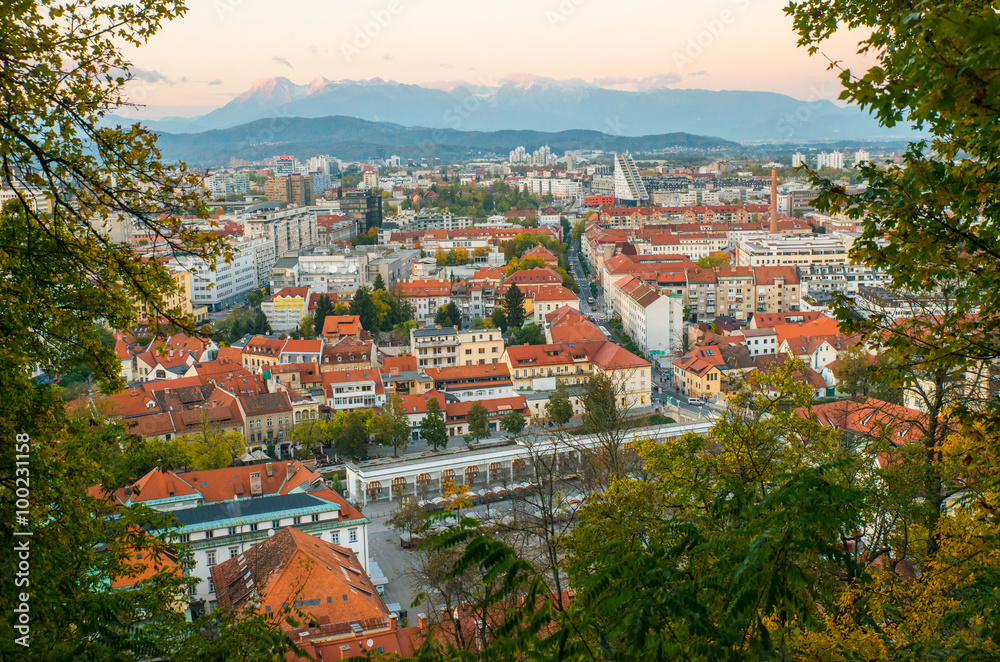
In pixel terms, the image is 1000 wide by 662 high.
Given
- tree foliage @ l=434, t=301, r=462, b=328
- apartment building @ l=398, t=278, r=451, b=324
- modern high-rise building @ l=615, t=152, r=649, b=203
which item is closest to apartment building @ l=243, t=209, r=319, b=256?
apartment building @ l=398, t=278, r=451, b=324

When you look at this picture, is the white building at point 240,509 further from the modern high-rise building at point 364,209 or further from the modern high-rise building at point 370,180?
the modern high-rise building at point 370,180

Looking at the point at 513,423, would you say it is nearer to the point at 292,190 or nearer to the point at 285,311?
the point at 285,311

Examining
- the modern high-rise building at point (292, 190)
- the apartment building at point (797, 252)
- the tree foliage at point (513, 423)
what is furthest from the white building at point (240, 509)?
the modern high-rise building at point (292, 190)

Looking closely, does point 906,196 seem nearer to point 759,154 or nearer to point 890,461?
point 890,461

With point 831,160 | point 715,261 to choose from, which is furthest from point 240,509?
point 831,160

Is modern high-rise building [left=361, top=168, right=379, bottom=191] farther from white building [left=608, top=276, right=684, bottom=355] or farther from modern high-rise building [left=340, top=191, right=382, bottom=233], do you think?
white building [left=608, top=276, right=684, bottom=355]

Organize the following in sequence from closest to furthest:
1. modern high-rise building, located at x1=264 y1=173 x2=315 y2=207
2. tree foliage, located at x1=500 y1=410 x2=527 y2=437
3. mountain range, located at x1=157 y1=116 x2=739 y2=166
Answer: tree foliage, located at x1=500 y1=410 x2=527 y2=437 → modern high-rise building, located at x1=264 y1=173 x2=315 y2=207 → mountain range, located at x1=157 y1=116 x2=739 y2=166
